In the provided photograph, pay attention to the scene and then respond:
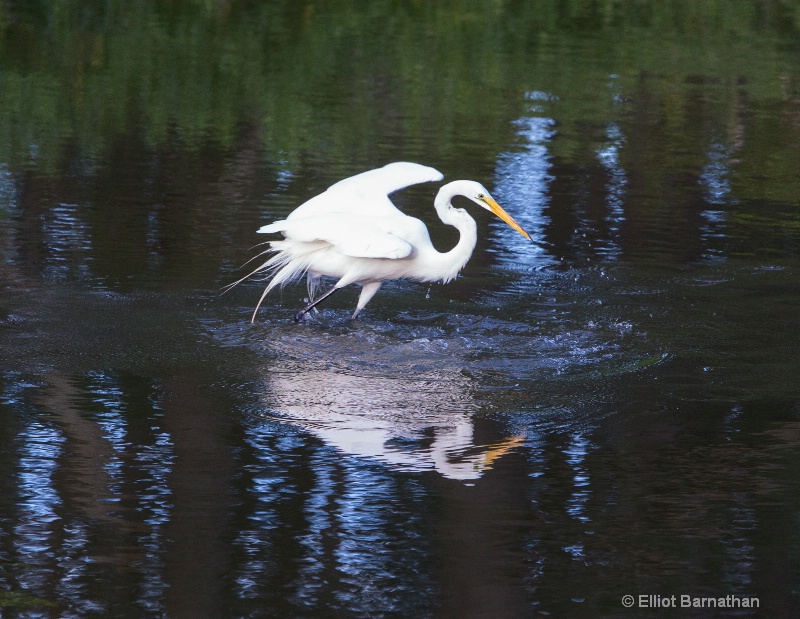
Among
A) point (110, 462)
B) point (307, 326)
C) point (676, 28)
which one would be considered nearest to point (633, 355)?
point (307, 326)

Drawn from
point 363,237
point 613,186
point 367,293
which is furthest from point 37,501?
point 613,186

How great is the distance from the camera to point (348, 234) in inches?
269

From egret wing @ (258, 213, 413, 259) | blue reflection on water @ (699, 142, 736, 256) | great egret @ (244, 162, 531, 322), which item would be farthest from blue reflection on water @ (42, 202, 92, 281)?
blue reflection on water @ (699, 142, 736, 256)

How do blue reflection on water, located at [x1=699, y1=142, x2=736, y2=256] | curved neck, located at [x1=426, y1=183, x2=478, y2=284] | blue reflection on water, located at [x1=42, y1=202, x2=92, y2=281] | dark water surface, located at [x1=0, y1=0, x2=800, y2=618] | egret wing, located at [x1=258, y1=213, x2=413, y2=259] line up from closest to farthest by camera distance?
1. dark water surface, located at [x1=0, y1=0, x2=800, y2=618]
2. egret wing, located at [x1=258, y1=213, x2=413, y2=259]
3. curved neck, located at [x1=426, y1=183, x2=478, y2=284]
4. blue reflection on water, located at [x1=42, y1=202, x2=92, y2=281]
5. blue reflection on water, located at [x1=699, y1=142, x2=736, y2=256]

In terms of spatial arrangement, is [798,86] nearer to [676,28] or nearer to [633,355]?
[676,28]

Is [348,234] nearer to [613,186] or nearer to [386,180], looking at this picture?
[386,180]

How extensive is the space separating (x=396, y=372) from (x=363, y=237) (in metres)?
0.86

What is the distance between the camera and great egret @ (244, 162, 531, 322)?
22.6ft

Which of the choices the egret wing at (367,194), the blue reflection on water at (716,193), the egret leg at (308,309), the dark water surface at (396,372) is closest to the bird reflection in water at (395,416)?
the dark water surface at (396,372)

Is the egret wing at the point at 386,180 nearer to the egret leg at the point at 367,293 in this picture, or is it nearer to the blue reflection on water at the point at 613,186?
the egret leg at the point at 367,293

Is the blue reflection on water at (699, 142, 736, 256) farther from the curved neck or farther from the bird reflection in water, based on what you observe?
the bird reflection in water

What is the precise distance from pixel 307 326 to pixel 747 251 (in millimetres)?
3387

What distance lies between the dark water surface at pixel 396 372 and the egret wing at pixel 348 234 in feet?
1.55

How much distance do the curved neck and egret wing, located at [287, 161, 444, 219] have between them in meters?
0.27
